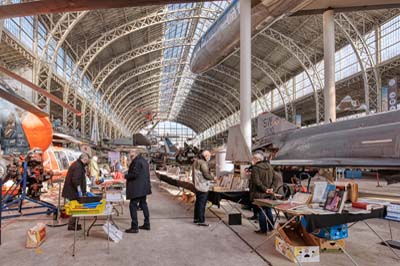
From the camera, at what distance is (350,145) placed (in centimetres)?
833

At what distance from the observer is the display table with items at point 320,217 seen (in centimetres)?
384

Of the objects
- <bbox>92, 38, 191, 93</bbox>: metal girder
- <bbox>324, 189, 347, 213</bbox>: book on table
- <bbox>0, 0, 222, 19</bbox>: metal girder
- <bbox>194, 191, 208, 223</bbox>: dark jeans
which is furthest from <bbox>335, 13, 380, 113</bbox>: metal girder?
<bbox>0, 0, 222, 19</bbox>: metal girder

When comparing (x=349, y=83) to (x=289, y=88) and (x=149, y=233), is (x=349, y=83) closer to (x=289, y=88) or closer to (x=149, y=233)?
(x=289, y=88)

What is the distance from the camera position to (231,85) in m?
39.6

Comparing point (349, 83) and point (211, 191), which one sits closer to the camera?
point (211, 191)

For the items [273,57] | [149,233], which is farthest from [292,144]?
[273,57]

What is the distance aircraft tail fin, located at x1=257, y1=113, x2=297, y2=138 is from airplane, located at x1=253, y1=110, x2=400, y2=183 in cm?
77

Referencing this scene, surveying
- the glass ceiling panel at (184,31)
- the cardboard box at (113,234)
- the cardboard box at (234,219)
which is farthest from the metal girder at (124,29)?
the cardboard box at (113,234)

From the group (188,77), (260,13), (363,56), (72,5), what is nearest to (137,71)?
(188,77)

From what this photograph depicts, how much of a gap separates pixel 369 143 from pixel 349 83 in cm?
1806

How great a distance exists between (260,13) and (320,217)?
31.9ft

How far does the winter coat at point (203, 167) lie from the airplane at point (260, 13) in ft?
22.3

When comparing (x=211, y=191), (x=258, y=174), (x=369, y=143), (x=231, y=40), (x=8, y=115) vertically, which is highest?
(x=231, y=40)

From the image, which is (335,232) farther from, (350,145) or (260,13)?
(260,13)
